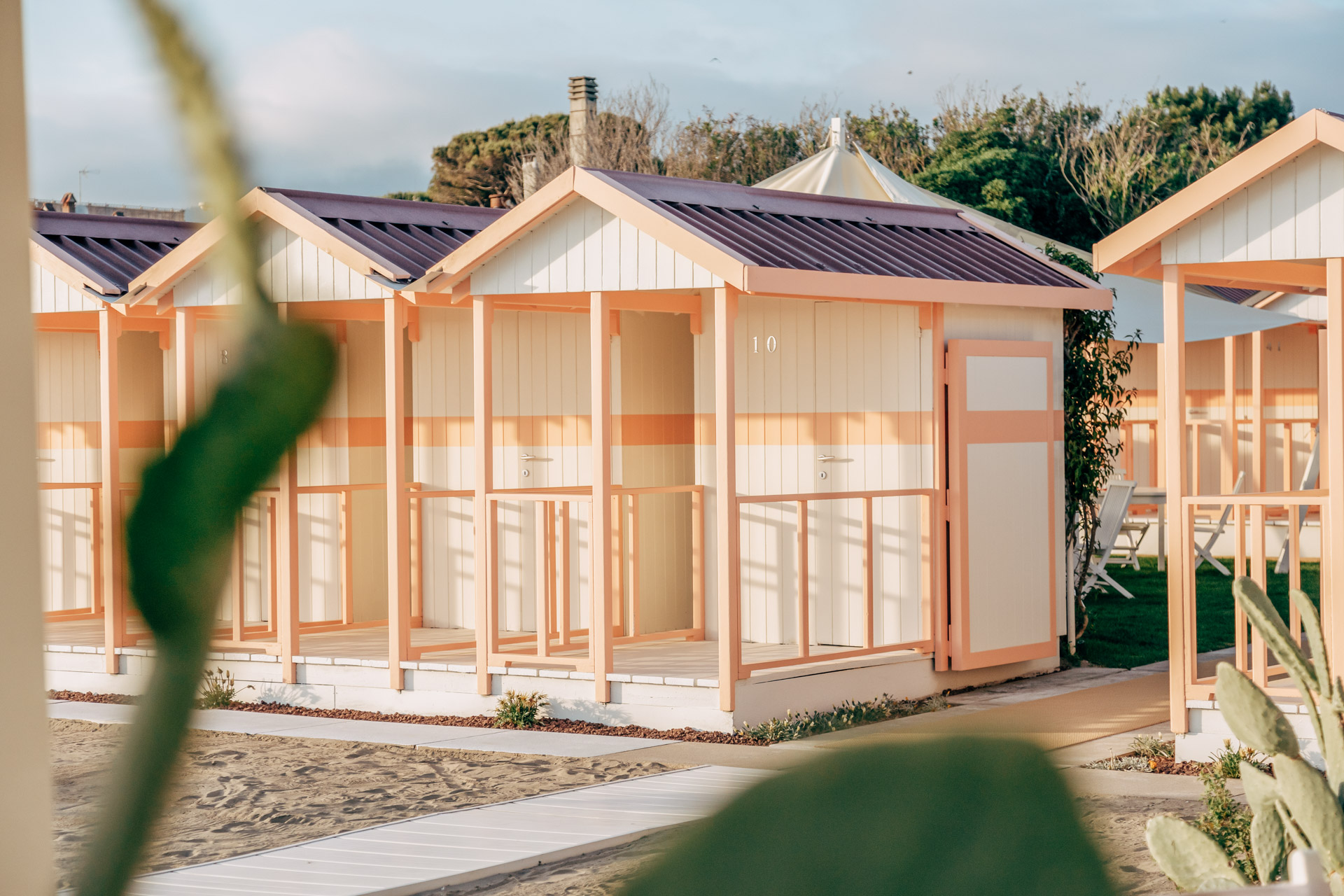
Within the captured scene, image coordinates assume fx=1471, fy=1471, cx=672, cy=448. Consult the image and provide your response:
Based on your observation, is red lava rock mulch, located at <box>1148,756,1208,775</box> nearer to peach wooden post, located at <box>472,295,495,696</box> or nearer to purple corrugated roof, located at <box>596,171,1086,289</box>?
purple corrugated roof, located at <box>596,171,1086,289</box>

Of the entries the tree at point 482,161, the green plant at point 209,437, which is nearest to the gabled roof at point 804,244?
the green plant at point 209,437

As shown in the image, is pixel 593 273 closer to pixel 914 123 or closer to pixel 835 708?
pixel 835 708

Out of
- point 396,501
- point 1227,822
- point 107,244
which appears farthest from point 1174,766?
point 107,244

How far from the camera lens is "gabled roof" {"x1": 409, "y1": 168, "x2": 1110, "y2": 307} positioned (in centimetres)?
850

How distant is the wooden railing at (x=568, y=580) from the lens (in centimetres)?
943

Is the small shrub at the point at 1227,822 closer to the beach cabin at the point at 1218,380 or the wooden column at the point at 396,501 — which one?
the wooden column at the point at 396,501

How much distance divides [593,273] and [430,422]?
300 cm

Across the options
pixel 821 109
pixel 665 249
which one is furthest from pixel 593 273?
pixel 821 109

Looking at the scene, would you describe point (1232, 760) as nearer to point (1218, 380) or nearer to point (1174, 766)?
point (1174, 766)

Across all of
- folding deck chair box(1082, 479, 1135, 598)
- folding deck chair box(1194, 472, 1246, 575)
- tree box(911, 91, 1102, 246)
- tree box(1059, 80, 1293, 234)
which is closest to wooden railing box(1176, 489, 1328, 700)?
folding deck chair box(1194, 472, 1246, 575)

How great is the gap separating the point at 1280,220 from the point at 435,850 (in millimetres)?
5216

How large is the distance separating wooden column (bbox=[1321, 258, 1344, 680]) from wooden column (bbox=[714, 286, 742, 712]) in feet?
10.3

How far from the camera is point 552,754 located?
8.32m

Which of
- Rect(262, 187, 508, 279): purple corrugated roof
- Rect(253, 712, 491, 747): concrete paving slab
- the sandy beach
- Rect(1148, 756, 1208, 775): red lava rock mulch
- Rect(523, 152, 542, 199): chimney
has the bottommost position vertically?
Rect(253, 712, 491, 747): concrete paving slab
